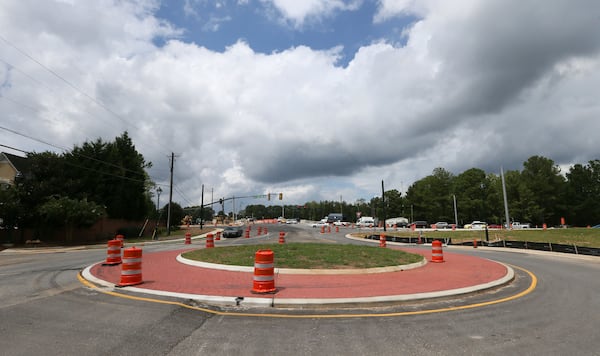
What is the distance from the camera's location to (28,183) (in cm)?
3175

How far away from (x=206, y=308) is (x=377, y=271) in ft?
22.2

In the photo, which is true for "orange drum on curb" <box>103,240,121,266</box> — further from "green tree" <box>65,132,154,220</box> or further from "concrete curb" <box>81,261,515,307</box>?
"green tree" <box>65,132,154,220</box>

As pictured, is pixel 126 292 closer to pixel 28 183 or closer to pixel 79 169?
pixel 28 183

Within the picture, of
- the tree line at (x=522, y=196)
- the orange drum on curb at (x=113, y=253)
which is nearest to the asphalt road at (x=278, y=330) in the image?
the orange drum on curb at (x=113, y=253)

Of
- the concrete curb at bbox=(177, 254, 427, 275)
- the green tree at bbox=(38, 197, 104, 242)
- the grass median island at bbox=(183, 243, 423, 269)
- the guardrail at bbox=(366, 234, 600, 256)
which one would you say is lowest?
the guardrail at bbox=(366, 234, 600, 256)

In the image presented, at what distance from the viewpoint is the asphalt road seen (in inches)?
191

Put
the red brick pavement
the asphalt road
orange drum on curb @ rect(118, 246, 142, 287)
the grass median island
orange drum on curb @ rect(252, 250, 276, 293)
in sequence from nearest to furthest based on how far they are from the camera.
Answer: the asphalt road, orange drum on curb @ rect(252, 250, 276, 293), the red brick pavement, orange drum on curb @ rect(118, 246, 142, 287), the grass median island

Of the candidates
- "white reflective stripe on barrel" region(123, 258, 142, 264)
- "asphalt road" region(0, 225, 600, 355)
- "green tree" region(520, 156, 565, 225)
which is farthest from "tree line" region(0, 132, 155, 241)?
"green tree" region(520, 156, 565, 225)

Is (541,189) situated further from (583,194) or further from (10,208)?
(10,208)

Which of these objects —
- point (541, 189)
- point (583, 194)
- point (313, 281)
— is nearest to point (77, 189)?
point (313, 281)

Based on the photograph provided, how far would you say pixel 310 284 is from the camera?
31.6ft

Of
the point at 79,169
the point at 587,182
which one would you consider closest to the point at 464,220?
the point at 587,182

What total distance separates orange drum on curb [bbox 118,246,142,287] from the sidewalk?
342 mm

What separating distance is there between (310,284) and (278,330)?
3.99 m
